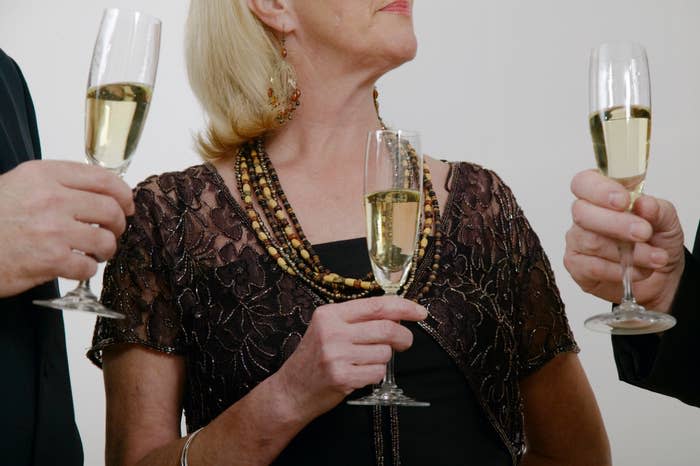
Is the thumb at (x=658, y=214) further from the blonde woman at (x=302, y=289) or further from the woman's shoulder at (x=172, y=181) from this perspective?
the woman's shoulder at (x=172, y=181)

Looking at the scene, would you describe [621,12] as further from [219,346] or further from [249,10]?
[219,346]

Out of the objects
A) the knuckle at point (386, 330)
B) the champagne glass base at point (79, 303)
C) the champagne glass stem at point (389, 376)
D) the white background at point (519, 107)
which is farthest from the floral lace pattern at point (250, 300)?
the white background at point (519, 107)

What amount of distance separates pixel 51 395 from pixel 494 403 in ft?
3.09

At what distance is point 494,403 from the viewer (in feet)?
7.11

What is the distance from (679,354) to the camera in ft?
5.84

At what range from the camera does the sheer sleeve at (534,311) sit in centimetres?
230

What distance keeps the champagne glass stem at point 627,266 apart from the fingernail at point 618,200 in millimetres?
79

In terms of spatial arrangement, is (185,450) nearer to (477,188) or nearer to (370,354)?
(370,354)

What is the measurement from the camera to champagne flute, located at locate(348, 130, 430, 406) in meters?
1.72

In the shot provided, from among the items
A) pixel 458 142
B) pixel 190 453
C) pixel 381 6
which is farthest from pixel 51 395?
pixel 458 142

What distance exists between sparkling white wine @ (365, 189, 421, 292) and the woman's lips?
677 mm

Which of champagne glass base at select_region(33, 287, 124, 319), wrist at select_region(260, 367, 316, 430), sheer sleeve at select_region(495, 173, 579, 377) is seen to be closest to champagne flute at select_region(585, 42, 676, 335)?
wrist at select_region(260, 367, 316, 430)

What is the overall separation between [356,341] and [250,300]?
0.44m

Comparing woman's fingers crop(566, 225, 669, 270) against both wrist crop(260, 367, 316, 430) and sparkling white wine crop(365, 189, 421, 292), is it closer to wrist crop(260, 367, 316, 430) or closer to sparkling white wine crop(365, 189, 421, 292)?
sparkling white wine crop(365, 189, 421, 292)
